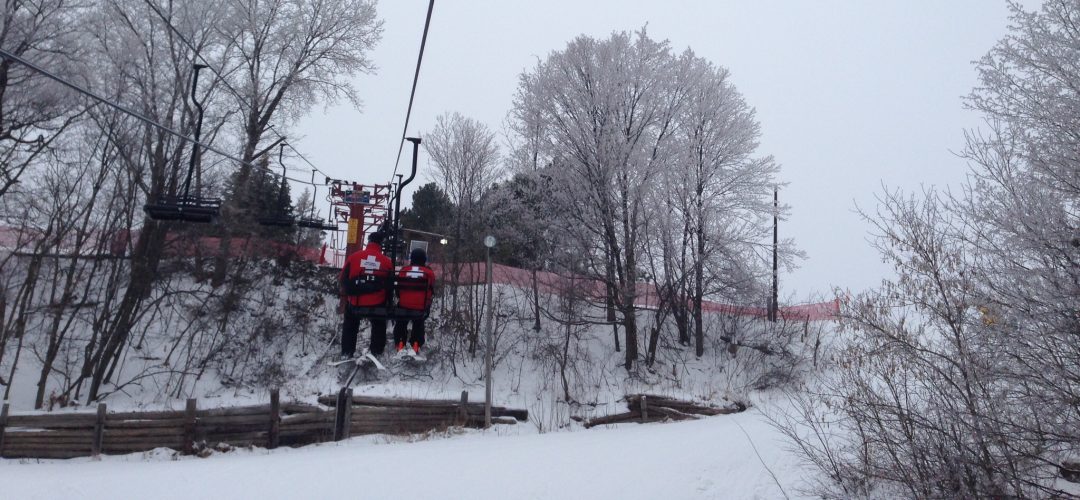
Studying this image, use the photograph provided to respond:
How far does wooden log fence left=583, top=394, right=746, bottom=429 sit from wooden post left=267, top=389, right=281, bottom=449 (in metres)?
8.65

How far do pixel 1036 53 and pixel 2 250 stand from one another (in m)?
29.3

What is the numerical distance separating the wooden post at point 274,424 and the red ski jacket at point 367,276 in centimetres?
1132

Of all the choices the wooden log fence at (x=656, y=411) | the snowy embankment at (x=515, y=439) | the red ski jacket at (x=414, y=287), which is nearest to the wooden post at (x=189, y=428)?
the snowy embankment at (x=515, y=439)

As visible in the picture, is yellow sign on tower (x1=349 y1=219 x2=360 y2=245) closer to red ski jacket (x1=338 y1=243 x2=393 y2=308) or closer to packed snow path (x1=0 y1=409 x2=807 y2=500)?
red ski jacket (x1=338 y1=243 x2=393 y2=308)

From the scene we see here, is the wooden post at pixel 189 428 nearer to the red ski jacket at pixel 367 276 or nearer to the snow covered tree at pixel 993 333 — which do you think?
the red ski jacket at pixel 367 276

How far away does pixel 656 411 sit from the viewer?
20719mm

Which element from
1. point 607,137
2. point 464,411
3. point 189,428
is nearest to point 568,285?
point 607,137

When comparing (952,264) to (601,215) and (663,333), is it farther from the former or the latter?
(663,333)

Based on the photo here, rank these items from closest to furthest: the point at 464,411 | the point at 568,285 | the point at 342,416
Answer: the point at 342,416 → the point at 464,411 → the point at 568,285

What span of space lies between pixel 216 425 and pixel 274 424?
1.52 meters

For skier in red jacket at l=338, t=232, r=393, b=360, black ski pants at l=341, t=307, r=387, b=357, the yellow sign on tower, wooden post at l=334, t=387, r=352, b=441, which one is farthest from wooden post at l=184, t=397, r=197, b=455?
skier in red jacket at l=338, t=232, r=393, b=360

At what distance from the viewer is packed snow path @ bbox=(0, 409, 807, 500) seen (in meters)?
12.4

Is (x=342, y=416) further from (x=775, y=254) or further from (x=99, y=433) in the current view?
(x=775, y=254)

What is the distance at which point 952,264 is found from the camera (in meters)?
8.28
